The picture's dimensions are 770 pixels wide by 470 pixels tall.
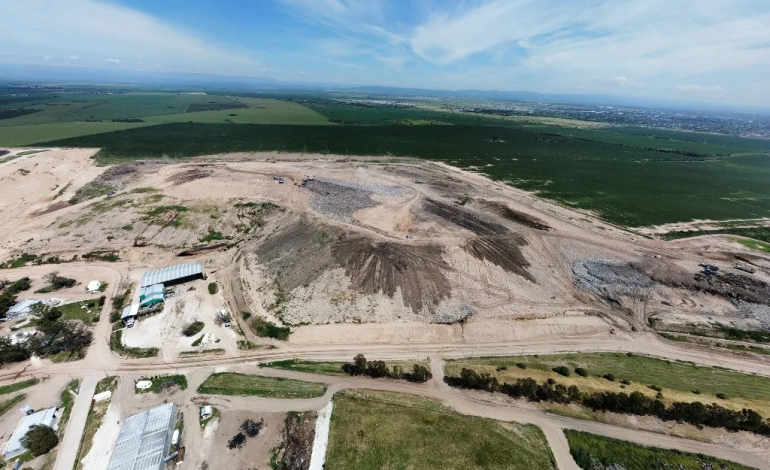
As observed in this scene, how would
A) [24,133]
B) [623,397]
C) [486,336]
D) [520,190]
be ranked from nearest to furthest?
[623,397] < [486,336] < [520,190] < [24,133]

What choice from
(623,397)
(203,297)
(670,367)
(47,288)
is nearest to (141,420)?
(203,297)

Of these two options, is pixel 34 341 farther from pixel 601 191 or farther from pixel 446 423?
pixel 601 191

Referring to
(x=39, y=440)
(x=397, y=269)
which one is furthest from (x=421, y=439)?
(x=39, y=440)

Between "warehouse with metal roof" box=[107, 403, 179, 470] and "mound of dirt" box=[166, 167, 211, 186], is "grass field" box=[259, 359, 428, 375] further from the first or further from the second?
"mound of dirt" box=[166, 167, 211, 186]

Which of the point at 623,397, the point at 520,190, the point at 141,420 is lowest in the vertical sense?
the point at 141,420

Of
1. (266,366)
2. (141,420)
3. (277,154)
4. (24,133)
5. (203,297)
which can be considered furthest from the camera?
(24,133)

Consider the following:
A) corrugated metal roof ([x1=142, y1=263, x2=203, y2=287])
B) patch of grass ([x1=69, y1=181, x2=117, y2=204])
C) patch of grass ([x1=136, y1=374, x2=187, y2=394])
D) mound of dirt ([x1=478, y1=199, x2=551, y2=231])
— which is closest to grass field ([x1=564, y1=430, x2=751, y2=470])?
patch of grass ([x1=136, y1=374, x2=187, y2=394])

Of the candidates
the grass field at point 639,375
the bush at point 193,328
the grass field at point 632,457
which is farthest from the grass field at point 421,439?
the bush at point 193,328
